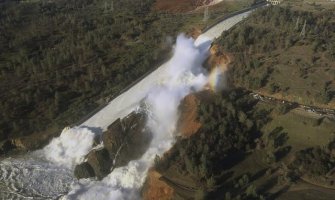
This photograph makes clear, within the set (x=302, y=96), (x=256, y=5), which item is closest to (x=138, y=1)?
(x=256, y=5)

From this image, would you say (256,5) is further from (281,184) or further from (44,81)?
(281,184)

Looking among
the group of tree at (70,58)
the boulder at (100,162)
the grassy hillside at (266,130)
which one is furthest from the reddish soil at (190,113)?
the group of tree at (70,58)

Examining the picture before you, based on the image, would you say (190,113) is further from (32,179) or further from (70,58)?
(70,58)

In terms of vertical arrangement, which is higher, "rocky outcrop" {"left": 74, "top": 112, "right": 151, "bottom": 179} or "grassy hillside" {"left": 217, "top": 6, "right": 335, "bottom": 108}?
"grassy hillside" {"left": 217, "top": 6, "right": 335, "bottom": 108}

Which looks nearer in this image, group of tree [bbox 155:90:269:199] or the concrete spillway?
group of tree [bbox 155:90:269:199]

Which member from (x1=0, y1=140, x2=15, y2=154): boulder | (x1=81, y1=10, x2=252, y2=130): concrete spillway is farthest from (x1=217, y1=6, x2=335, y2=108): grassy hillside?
(x1=0, y1=140, x2=15, y2=154): boulder

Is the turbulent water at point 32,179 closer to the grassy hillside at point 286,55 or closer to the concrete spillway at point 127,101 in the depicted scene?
the concrete spillway at point 127,101

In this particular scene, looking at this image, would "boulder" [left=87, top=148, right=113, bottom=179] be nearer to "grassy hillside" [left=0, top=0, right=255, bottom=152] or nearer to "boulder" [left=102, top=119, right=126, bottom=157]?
"boulder" [left=102, top=119, right=126, bottom=157]
